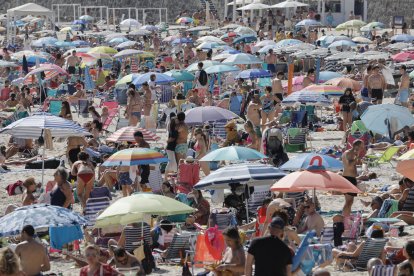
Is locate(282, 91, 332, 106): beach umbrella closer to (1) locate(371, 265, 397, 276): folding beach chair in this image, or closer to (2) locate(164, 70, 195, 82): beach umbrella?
(2) locate(164, 70, 195, 82): beach umbrella

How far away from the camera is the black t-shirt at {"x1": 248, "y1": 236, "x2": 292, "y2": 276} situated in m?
9.12

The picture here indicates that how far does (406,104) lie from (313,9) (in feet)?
92.1

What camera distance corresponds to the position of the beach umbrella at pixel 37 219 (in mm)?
11471

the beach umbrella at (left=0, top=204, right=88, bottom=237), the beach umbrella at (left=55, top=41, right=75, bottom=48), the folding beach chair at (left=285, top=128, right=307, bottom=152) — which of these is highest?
the beach umbrella at (left=0, top=204, right=88, bottom=237)

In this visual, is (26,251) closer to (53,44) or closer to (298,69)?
(298,69)

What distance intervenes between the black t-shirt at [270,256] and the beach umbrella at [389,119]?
873 cm

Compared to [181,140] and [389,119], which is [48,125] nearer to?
[181,140]

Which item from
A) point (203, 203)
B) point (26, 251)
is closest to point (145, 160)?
point (203, 203)

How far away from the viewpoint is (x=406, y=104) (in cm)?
2420

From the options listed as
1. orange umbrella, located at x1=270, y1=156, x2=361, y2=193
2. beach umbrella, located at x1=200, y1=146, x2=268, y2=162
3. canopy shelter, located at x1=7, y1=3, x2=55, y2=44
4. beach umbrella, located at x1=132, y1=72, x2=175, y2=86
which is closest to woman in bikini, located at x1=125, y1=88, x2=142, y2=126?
beach umbrella, located at x1=132, y1=72, x2=175, y2=86

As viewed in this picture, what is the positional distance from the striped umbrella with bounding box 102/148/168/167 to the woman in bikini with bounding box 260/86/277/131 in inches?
229

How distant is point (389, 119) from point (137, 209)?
6614 millimetres

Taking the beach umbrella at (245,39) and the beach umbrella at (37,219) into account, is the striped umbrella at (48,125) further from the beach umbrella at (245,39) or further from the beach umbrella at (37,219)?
the beach umbrella at (245,39)

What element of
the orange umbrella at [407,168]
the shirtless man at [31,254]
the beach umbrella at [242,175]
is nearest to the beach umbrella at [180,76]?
the beach umbrella at [242,175]
